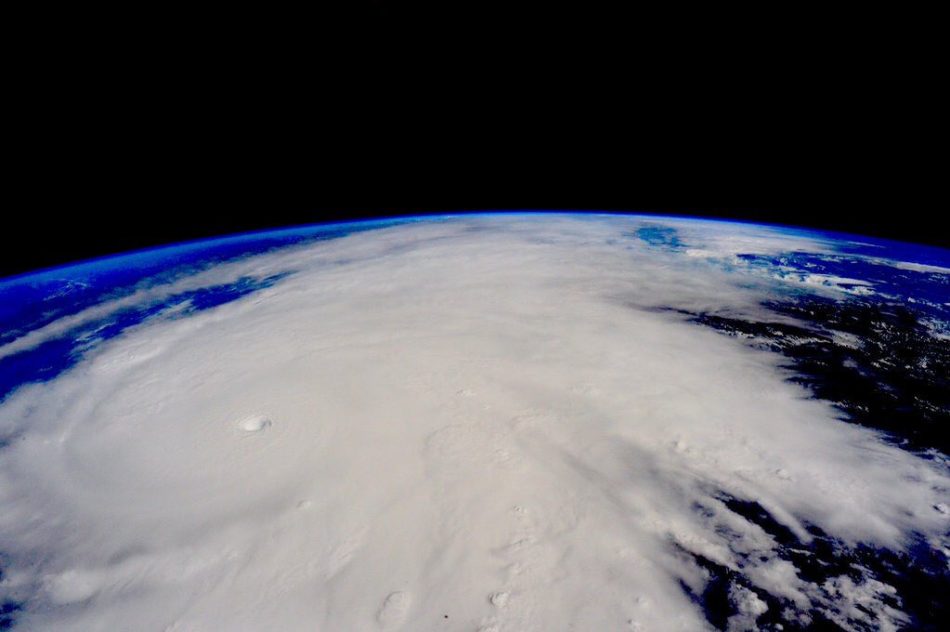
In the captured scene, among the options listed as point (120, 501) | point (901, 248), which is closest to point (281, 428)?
point (120, 501)

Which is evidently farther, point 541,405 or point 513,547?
point 541,405

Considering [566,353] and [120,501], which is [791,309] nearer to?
[566,353]

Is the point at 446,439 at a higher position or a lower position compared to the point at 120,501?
higher

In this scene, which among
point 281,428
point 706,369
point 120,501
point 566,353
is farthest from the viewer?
point 566,353

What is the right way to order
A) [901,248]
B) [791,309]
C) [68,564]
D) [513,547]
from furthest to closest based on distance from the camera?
[901,248] < [791,309] < [68,564] < [513,547]

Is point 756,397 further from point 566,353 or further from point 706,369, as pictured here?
point 566,353

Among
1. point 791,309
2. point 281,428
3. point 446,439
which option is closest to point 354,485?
point 446,439

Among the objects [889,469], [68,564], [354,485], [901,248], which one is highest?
[901,248]
